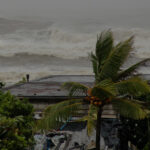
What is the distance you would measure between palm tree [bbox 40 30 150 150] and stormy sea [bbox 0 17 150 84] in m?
22.9

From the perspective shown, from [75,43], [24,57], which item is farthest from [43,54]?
[75,43]

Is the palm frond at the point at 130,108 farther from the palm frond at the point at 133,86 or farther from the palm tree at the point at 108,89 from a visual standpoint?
the palm frond at the point at 133,86

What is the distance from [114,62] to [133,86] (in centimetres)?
85

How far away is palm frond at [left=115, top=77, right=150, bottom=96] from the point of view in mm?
6398

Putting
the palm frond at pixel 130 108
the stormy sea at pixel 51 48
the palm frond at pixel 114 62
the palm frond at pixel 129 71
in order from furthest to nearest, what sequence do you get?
the stormy sea at pixel 51 48, the palm frond at pixel 129 71, the palm frond at pixel 114 62, the palm frond at pixel 130 108

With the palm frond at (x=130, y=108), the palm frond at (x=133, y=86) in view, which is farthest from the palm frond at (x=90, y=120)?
the palm frond at (x=133, y=86)

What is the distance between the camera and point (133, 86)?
6523 millimetres

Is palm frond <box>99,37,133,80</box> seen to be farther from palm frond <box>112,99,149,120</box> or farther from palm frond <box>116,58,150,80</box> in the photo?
palm frond <box>112,99,149,120</box>

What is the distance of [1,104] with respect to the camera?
7535 mm

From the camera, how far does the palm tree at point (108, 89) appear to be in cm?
645

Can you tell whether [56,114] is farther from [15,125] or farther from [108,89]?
[108,89]

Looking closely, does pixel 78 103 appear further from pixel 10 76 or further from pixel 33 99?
pixel 10 76

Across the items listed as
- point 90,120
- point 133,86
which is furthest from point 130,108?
point 90,120

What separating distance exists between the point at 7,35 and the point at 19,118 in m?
53.6
